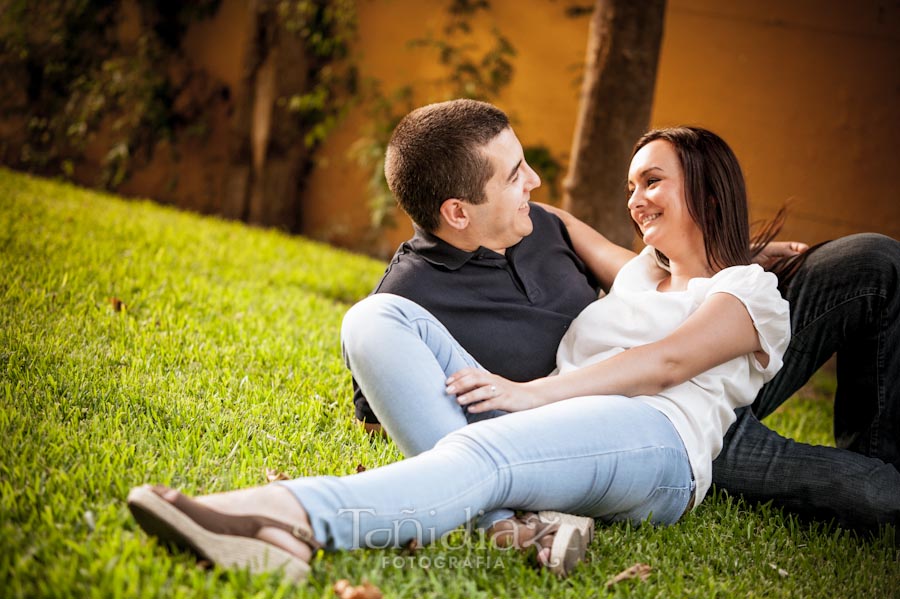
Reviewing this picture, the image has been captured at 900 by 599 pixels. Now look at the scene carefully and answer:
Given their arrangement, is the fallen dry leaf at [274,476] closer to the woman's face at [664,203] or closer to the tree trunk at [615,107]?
the woman's face at [664,203]

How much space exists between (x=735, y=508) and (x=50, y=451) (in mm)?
2002

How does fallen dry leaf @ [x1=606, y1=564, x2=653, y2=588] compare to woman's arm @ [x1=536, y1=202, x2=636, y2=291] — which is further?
woman's arm @ [x1=536, y1=202, x2=636, y2=291]

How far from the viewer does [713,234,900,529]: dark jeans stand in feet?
8.40

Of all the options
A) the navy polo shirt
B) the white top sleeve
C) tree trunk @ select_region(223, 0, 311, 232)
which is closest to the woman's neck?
the white top sleeve

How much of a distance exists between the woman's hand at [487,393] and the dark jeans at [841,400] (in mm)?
779

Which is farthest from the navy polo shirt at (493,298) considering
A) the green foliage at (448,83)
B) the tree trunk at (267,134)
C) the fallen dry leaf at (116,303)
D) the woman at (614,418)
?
the tree trunk at (267,134)

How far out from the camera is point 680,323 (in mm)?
2570

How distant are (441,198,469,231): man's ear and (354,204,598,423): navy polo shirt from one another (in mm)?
75

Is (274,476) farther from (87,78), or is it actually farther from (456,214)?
(87,78)

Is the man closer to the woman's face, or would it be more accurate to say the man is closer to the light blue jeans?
the light blue jeans

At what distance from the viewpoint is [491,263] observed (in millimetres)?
2822

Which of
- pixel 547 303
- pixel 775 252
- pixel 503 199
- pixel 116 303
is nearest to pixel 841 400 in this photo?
pixel 775 252

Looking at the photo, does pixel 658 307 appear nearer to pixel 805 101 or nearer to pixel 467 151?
pixel 467 151

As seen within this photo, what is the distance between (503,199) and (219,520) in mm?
1465
